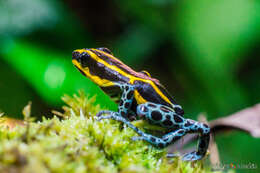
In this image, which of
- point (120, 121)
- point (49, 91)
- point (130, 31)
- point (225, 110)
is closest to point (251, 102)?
point (225, 110)

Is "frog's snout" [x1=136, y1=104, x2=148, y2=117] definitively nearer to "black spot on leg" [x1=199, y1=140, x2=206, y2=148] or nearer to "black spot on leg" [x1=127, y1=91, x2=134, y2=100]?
"black spot on leg" [x1=127, y1=91, x2=134, y2=100]

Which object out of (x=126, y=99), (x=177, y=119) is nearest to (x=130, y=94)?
(x=126, y=99)

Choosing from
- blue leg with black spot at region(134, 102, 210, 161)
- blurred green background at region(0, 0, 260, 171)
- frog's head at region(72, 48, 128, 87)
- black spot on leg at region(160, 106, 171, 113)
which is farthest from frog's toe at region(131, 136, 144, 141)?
blurred green background at region(0, 0, 260, 171)

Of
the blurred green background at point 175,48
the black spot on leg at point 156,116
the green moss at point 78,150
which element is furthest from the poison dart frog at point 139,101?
the blurred green background at point 175,48

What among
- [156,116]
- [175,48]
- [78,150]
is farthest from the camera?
[175,48]

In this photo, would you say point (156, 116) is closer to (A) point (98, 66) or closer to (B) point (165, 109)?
(B) point (165, 109)

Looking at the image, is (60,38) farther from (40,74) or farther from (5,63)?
(40,74)

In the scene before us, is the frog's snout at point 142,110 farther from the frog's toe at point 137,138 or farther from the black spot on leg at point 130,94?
the frog's toe at point 137,138
